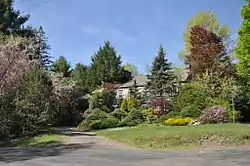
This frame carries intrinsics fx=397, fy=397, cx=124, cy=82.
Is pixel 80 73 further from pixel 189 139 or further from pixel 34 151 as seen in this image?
pixel 34 151

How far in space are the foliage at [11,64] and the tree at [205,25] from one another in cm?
2992

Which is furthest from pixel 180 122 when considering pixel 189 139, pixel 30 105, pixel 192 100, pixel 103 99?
pixel 103 99

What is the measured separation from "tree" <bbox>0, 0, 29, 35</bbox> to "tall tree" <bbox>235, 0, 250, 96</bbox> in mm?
26478

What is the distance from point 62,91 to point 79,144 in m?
20.7

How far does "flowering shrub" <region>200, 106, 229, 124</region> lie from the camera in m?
29.8

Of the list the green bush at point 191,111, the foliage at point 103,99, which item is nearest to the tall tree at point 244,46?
the green bush at point 191,111

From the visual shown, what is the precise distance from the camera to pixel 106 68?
61375mm

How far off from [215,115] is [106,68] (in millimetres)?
33109

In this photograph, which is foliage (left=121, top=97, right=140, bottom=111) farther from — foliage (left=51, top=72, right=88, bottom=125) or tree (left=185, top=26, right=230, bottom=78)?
tree (left=185, top=26, right=230, bottom=78)

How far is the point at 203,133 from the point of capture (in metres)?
21.0

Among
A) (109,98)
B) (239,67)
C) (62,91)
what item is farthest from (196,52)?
(62,91)

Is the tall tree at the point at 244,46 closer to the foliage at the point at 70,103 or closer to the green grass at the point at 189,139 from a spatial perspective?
the green grass at the point at 189,139

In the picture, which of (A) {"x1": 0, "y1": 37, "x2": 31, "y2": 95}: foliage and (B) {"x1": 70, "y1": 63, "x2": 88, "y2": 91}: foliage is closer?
(A) {"x1": 0, "y1": 37, "x2": 31, "y2": 95}: foliage

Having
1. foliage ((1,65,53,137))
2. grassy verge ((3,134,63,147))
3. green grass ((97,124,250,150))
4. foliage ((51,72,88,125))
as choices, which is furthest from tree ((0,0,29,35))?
green grass ((97,124,250,150))
